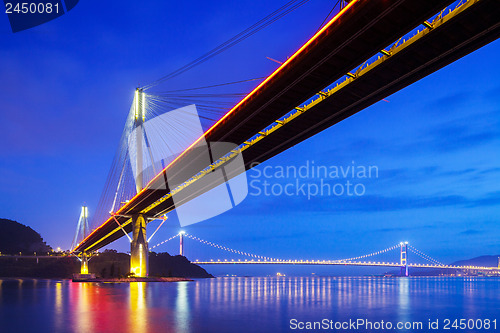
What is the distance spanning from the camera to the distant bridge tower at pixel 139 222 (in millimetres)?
47375

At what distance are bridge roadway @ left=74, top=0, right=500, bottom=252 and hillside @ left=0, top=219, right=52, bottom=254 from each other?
5695 inches

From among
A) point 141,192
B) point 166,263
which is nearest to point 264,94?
point 141,192

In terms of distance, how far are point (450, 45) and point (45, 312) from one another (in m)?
20.1

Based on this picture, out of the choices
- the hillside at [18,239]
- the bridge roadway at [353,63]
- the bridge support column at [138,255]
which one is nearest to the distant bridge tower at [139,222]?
the bridge support column at [138,255]

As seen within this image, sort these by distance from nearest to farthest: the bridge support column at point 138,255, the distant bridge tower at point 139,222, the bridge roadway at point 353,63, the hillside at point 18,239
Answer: the bridge roadway at point 353,63, the distant bridge tower at point 139,222, the bridge support column at point 138,255, the hillside at point 18,239

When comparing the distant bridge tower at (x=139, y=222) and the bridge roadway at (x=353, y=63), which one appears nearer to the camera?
the bridge roadway at (x=353, y=63)

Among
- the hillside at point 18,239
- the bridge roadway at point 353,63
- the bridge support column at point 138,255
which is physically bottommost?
the hillside at point 18,239

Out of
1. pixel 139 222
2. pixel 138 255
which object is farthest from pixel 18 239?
pixel 138 255

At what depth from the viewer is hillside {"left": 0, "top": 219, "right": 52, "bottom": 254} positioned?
149 m

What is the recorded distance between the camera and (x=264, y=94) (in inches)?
912

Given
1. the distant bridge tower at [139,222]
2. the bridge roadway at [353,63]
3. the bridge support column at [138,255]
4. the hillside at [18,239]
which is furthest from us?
the hillside at [18,239]

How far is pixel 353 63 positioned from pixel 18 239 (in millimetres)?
166979

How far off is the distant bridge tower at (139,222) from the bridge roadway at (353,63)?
64.7 ft

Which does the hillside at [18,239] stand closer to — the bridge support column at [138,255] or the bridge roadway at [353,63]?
the bridge support column at [138,255]
